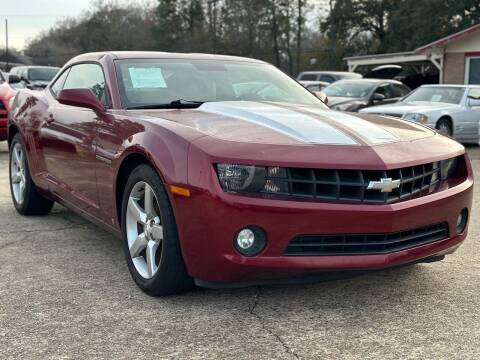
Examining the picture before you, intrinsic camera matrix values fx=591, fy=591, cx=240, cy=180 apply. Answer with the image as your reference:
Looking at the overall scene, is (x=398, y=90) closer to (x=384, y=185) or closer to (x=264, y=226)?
(x=384, y=185)

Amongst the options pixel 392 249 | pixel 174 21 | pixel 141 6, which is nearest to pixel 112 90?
pixel 392 249

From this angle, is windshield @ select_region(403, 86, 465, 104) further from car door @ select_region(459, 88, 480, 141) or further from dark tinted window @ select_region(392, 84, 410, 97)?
dark tinted window @ select_region(392, 84, 410, 97)

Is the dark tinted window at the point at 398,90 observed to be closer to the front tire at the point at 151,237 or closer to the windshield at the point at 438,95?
the windshield at the point at 438,95

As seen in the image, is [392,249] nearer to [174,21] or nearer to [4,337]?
[4,337]

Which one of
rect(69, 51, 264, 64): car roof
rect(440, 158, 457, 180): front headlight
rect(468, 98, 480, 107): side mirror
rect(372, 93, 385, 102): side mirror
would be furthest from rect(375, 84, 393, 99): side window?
rect(440, 158, 457, 180): front headlight

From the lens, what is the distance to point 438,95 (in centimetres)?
1301

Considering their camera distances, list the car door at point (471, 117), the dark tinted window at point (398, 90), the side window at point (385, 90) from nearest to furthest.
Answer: the car door at point (471, 117) → the side window at point (385, 90) → the dark tinted window at point (398, 90)

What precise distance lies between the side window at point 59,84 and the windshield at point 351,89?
1029cm

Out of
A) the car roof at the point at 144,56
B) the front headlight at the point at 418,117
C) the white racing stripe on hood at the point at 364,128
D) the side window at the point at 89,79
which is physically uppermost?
the car roof at the point at 144,56

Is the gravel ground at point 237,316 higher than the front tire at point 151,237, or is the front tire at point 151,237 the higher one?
the front tire at point 151,237

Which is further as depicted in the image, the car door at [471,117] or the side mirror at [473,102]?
the side mirror at [473,102]

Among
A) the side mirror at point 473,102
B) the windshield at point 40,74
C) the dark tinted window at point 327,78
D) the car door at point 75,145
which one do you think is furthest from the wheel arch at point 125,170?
the dark tinted window at point 327,78

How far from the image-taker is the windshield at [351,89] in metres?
14.6

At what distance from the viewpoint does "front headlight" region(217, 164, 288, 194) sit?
286 centimetres
